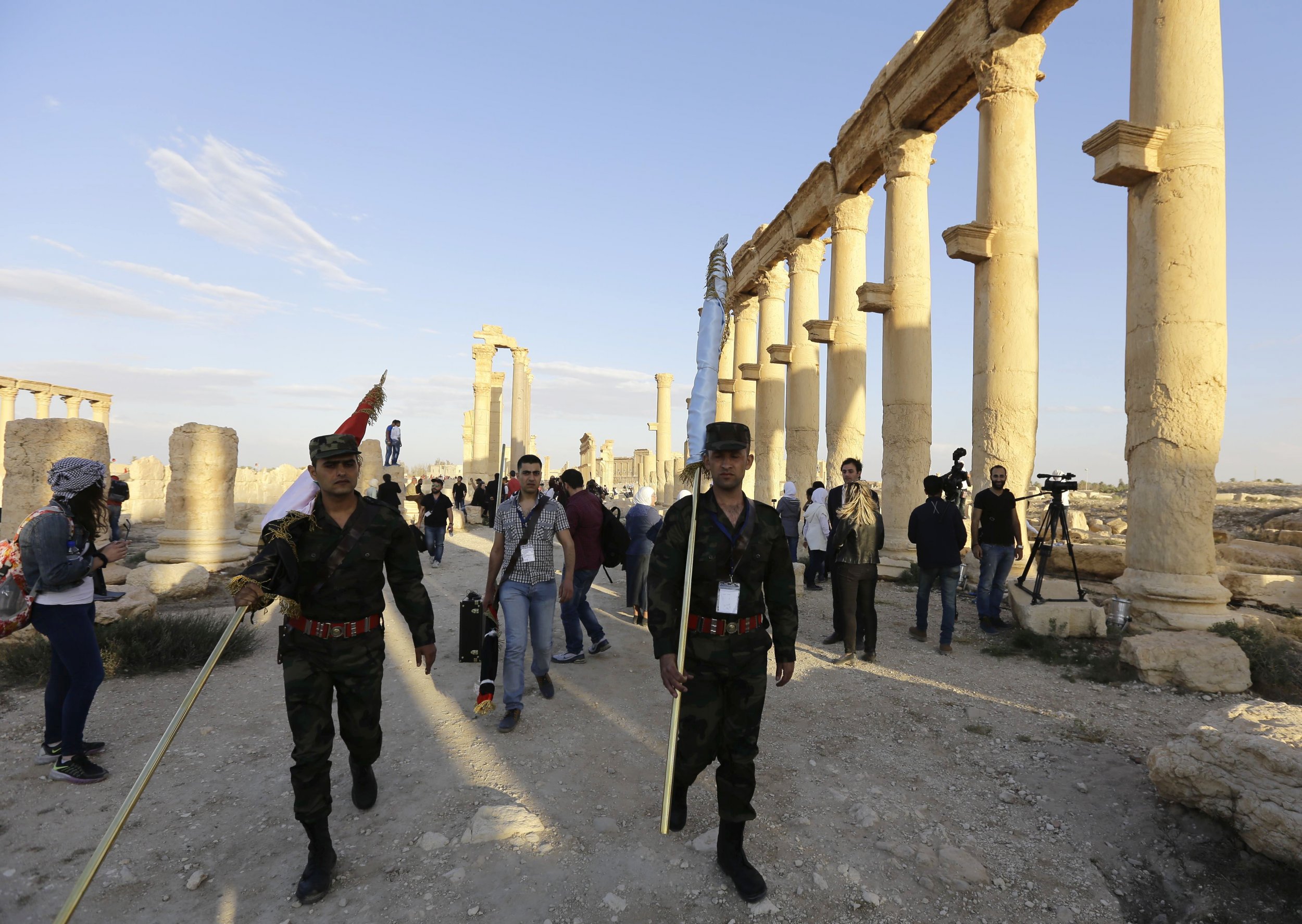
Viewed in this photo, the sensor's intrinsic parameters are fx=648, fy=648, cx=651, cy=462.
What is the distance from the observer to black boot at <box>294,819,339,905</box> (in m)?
Result: 2.80

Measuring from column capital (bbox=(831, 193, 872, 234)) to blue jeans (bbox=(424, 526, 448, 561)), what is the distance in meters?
11.0

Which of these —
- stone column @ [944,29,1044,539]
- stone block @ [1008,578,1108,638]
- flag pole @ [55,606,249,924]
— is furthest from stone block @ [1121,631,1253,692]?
flag pole @ [55,606,249,924]

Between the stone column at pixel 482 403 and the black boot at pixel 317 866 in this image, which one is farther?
the stone column at pixel 482 403

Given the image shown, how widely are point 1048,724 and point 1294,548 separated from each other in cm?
1070

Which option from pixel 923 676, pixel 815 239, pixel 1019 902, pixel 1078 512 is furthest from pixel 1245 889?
pixel 1078 512

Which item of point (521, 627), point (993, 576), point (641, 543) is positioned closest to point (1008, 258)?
point (993, 576)

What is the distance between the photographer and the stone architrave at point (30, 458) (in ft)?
29.7

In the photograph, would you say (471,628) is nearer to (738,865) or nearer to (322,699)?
(322,699)

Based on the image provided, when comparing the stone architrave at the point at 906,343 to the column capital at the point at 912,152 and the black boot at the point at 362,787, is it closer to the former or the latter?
A: the column capital at the point at 912,152

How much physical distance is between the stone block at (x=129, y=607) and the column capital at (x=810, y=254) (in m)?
16.0

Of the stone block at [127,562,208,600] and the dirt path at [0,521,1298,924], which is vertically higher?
the stone block at [127,562,208,600]

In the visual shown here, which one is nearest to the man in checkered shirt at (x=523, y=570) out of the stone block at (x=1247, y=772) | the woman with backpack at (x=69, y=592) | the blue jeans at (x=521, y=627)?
the blue jeans at (x=521, y=627)

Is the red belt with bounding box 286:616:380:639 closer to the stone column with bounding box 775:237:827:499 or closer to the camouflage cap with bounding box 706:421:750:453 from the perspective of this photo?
the camouflage cap with bounding box 706:421:750:453

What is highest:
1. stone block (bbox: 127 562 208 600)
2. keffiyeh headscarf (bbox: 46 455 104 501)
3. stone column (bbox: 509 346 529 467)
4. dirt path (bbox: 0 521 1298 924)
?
stone column (bbox: 509 346 529 467)
